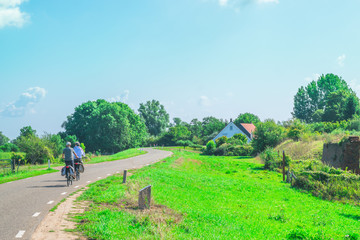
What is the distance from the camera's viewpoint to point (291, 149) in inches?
1500

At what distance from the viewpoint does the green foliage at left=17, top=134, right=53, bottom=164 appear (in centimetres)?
3431

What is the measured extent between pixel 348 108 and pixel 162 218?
230 feet

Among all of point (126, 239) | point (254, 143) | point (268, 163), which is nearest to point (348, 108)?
point (254, 143)

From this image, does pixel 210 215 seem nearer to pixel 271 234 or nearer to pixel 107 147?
pixel 271 234

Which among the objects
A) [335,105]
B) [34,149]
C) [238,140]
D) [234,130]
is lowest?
[238,140]

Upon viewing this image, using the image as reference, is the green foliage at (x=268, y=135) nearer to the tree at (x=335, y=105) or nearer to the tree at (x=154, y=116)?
the tree at (x=335, y=105)

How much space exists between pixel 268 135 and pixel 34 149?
114 ft

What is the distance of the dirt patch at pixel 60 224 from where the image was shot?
22.6ft

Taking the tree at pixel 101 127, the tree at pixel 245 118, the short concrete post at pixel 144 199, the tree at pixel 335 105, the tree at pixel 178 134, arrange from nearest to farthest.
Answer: the short concrete post at pixel 144 199 → the tree at pixel 101 127 → the tree at pixel 335 105 → the tree at pixel 178 134 → the tree at pixel 245 118

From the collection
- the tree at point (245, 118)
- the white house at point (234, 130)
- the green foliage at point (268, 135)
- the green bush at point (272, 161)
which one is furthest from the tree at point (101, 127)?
the green bush at point (272, 161)

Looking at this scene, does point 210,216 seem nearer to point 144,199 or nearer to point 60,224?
point 144,199

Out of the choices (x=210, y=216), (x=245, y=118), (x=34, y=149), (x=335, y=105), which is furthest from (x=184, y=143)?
(x=210, y=216)

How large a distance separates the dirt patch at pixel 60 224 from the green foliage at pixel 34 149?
2713 cm

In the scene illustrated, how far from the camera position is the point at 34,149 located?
34.4m
